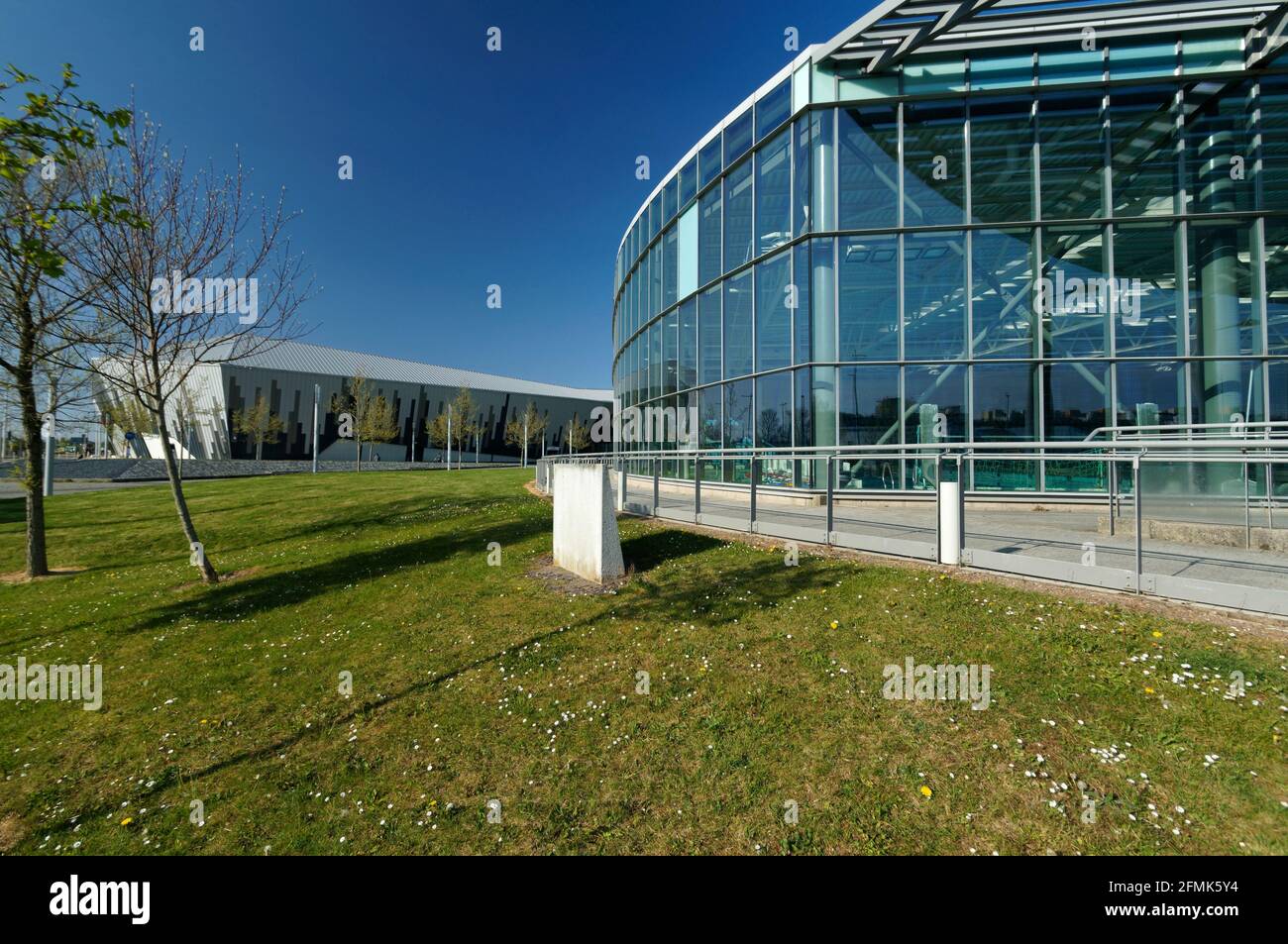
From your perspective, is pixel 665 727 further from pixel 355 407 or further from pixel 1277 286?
pixel 355 407

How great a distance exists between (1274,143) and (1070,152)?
411cm

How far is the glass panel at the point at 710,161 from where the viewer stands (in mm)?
17250

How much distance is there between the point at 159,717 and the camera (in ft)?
16.1

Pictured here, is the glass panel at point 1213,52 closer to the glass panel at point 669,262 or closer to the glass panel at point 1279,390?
the glass panel at point 1279,390

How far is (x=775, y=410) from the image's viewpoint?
14.9m

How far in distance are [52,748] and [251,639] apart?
2067 mm

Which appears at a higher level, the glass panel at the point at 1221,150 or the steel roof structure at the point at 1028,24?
the steel roof structure at the point at 1028,24

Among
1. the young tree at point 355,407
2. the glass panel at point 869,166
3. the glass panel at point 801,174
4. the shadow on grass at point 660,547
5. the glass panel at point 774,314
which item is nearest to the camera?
the shadow on grass at point 660,547

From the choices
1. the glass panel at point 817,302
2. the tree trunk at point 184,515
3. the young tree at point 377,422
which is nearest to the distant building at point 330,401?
the young tree at point 377,422

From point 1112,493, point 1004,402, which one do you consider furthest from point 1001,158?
point 1112,493

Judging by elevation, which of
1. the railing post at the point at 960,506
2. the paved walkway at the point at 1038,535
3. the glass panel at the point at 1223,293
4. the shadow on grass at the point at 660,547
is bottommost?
the shadow on grass at the point at 660,547

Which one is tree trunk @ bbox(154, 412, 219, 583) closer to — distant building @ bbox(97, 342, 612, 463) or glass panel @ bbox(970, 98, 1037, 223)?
glass panel @ bbox(970, 98, 1037, 223)

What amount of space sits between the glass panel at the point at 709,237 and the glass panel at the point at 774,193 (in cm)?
187
